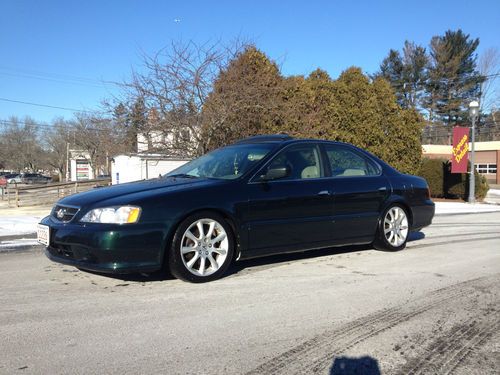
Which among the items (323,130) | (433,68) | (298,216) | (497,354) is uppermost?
(433,68)

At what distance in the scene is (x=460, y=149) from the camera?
19.3 meters

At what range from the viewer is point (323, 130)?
648 inches

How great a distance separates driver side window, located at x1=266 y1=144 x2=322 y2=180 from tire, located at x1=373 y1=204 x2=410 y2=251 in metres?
1.36

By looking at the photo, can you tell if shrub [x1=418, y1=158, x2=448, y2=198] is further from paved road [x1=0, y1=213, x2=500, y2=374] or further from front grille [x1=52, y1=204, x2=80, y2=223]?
front grille [x1=52, y1=204, x2=80, y2=223]

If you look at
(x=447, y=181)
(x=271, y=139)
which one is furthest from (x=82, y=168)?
(x=271, y=139)

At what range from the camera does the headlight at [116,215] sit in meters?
4.56

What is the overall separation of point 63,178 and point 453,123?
56111mm

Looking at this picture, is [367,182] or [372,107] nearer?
[367,182]

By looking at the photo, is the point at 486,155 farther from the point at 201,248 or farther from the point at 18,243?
the point at 201,248

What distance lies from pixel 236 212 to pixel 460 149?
A: 1667 centimetres

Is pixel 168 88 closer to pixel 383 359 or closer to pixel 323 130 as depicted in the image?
pixel 323 130

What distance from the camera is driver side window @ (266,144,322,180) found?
5687 mm

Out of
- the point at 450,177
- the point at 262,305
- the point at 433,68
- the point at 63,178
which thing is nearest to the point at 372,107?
the point at 450,177

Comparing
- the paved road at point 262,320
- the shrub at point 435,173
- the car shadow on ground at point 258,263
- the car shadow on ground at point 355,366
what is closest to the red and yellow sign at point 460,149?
the shrub at point 435,173
